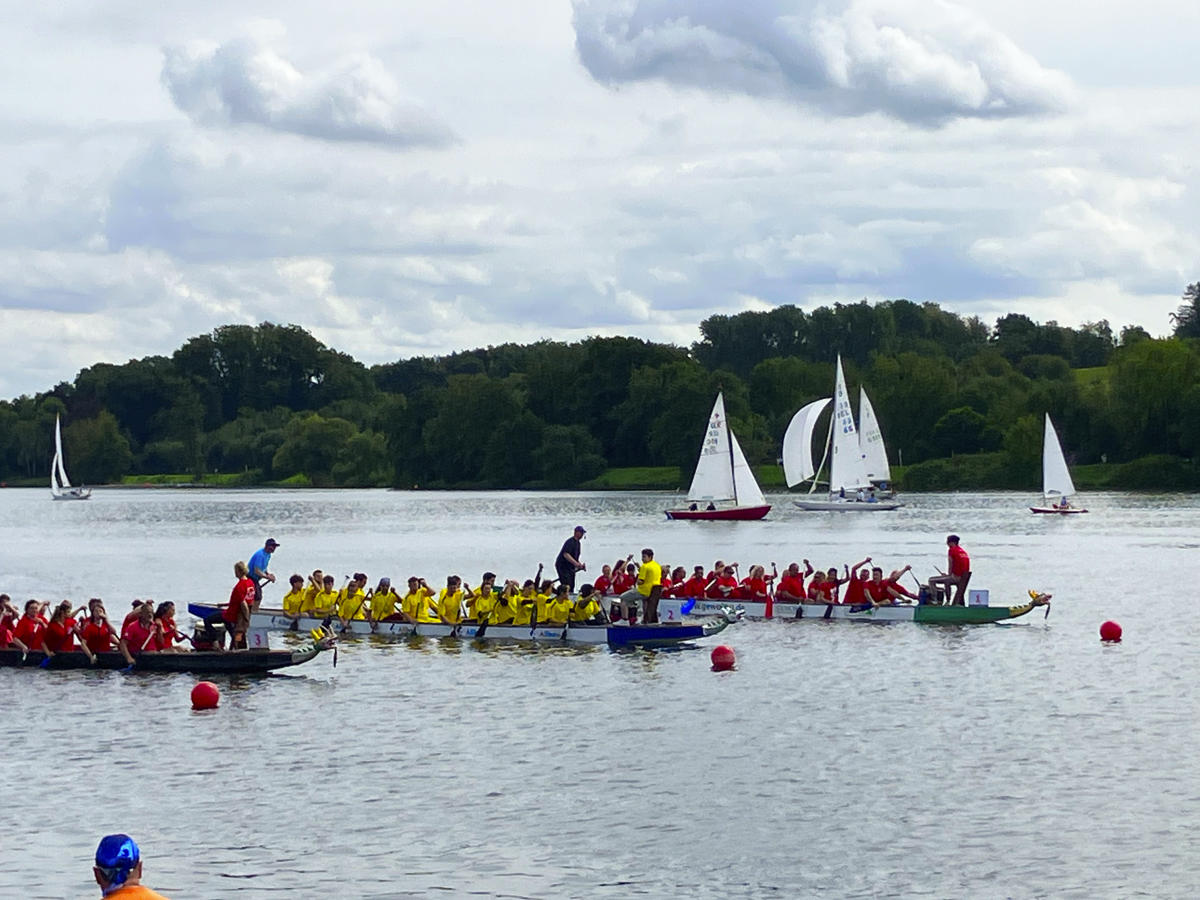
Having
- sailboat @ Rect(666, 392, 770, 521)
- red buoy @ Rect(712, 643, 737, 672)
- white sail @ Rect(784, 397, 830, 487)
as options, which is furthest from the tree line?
red buoy @ Rect(712, 643, 737, 672)

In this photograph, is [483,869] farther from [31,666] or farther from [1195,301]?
[1195,301]

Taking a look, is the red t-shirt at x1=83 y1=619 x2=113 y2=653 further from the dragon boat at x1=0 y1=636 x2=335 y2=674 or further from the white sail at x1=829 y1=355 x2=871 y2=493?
the white sail at x1=829 y1=355 x2=871 y2=493

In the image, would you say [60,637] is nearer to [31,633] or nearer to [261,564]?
[31,633]

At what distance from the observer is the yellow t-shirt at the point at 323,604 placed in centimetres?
4169

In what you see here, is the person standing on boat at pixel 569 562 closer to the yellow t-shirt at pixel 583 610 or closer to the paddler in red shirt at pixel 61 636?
the yellow t-shirt at pixel 583 610

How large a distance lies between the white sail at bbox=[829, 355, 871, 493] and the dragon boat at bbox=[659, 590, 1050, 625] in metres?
53.8

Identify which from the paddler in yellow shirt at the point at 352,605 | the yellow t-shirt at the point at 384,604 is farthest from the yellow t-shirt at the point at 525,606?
the paddler in yellow shirt at the point at 352,605

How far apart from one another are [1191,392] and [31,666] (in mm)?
100078

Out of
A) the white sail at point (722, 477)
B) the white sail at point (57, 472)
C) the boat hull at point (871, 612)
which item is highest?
the white sail at point (57, 472)

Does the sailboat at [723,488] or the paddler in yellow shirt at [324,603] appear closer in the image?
the paddler in yellow shirt at [324,603]

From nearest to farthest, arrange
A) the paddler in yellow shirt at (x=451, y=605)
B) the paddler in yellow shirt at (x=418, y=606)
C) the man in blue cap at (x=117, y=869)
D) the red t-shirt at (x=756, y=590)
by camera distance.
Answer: the man in blue cap at (x=117, y=869)
the paddler in yellow shirt at (x=451, y=605)
the paddler in yellow shirt at (x=418, y=606)
the red t-shirt at (x=756, y=590)

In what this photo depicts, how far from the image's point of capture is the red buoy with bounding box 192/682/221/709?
3027 cm

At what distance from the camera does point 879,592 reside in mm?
41969

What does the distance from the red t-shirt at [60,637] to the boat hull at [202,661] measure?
154 millimetres
